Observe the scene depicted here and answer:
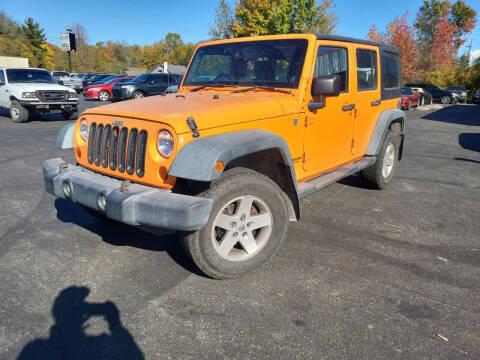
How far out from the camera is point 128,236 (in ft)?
12.7

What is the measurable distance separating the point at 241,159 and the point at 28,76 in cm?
1276

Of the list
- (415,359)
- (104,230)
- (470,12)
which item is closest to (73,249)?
(104,230)

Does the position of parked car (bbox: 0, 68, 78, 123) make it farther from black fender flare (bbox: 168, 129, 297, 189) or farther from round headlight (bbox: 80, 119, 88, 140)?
black fender flare (bbox: 168, 129, 297, 189)

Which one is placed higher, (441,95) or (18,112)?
(441,95)

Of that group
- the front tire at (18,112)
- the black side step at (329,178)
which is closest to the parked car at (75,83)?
the front tire at (18,112)

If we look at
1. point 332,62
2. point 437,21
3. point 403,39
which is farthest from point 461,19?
point 332,62

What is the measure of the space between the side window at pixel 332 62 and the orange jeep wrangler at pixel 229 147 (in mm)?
21

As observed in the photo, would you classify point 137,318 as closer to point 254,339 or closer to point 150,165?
point 254,339

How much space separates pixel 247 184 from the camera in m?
2.87

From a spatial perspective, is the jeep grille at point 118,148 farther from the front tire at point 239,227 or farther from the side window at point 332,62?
the side window at point 332,62

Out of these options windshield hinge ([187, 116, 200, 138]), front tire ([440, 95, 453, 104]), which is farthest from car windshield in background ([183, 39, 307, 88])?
front tire ([440, 95, 453, 104])

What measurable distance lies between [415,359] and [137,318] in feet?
5.89

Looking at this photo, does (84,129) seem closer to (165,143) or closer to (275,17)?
(165,143)

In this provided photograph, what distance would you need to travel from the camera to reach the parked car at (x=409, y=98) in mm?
20547
